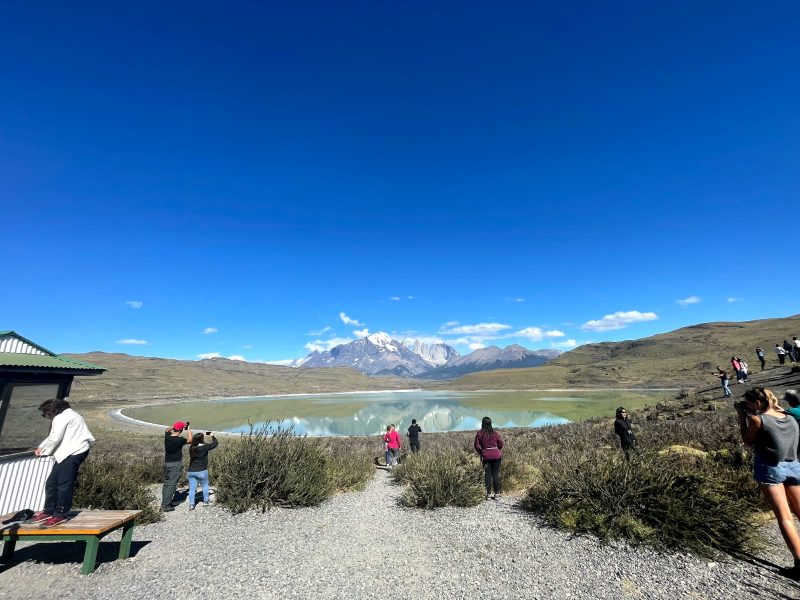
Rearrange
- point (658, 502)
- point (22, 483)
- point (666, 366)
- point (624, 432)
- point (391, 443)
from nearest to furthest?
point (658, 502)
point (22, 483)
point (624, 432)
point (391, 443)
point (666, 366)

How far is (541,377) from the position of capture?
141 meters

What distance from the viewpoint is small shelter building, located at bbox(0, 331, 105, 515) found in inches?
308

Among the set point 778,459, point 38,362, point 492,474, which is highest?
point 38,362

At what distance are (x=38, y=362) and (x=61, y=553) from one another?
423 centimetres

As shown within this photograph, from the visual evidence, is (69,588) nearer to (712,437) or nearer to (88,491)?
(88,491)

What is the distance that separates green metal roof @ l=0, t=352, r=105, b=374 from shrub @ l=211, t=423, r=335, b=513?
4119 mm

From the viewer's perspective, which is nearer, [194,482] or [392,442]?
[194,482]

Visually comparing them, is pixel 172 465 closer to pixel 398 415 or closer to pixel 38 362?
pixel 38 362

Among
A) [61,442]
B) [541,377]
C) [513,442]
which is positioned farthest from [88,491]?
[541,377]

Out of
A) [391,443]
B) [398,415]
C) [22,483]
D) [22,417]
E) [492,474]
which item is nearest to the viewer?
Answer: [22,483]

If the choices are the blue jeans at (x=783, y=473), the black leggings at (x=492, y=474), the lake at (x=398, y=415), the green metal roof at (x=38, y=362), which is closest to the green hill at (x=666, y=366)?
the lake at (x=398, y=415)

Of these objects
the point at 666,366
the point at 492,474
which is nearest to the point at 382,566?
the point at 492,474

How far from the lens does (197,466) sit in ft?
29.3

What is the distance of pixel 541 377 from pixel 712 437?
140594mm
